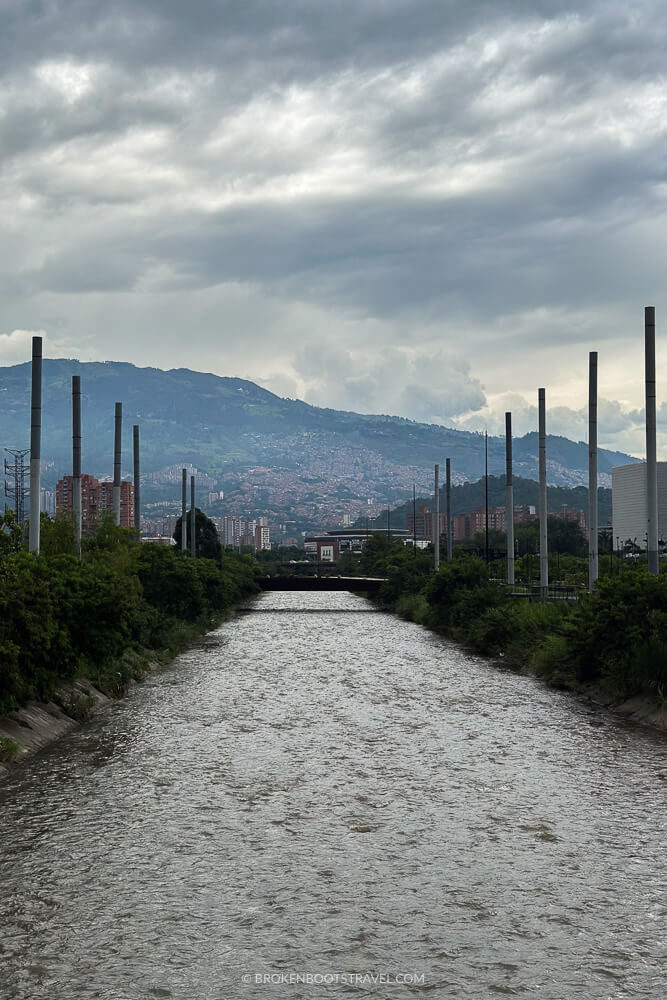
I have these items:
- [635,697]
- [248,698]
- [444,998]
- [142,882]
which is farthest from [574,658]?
[444,998]

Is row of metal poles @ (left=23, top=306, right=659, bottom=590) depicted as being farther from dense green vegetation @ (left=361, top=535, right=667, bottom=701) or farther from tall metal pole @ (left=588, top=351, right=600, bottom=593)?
dense green vegetation @ (left=361, top=535, right=667, bottom=701)

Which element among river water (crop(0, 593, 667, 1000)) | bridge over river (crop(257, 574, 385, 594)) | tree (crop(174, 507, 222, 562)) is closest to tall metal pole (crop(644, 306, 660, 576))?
river water (crop(0, 593, 667, 1000))

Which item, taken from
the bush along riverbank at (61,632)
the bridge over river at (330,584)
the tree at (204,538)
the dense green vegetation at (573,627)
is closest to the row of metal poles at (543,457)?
the dense green vegetation at (573,627)

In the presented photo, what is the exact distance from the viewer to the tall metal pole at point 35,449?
31672mm

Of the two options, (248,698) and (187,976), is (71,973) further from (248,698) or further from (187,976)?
(248,698)

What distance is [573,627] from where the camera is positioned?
101ft

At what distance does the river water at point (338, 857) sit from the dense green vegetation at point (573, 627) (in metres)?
1.55

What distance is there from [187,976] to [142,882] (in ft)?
10.5

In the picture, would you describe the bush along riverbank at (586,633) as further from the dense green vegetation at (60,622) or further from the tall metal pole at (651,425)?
the dense green vegetation at (60,622)

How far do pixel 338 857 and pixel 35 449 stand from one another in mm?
22009

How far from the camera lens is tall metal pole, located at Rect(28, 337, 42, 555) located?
31672 millimetres

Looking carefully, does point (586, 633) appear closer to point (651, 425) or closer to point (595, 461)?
point (651, 425)

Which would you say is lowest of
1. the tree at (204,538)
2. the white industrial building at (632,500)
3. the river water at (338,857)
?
the river water at (338,857)

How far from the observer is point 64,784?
18.9 metres
